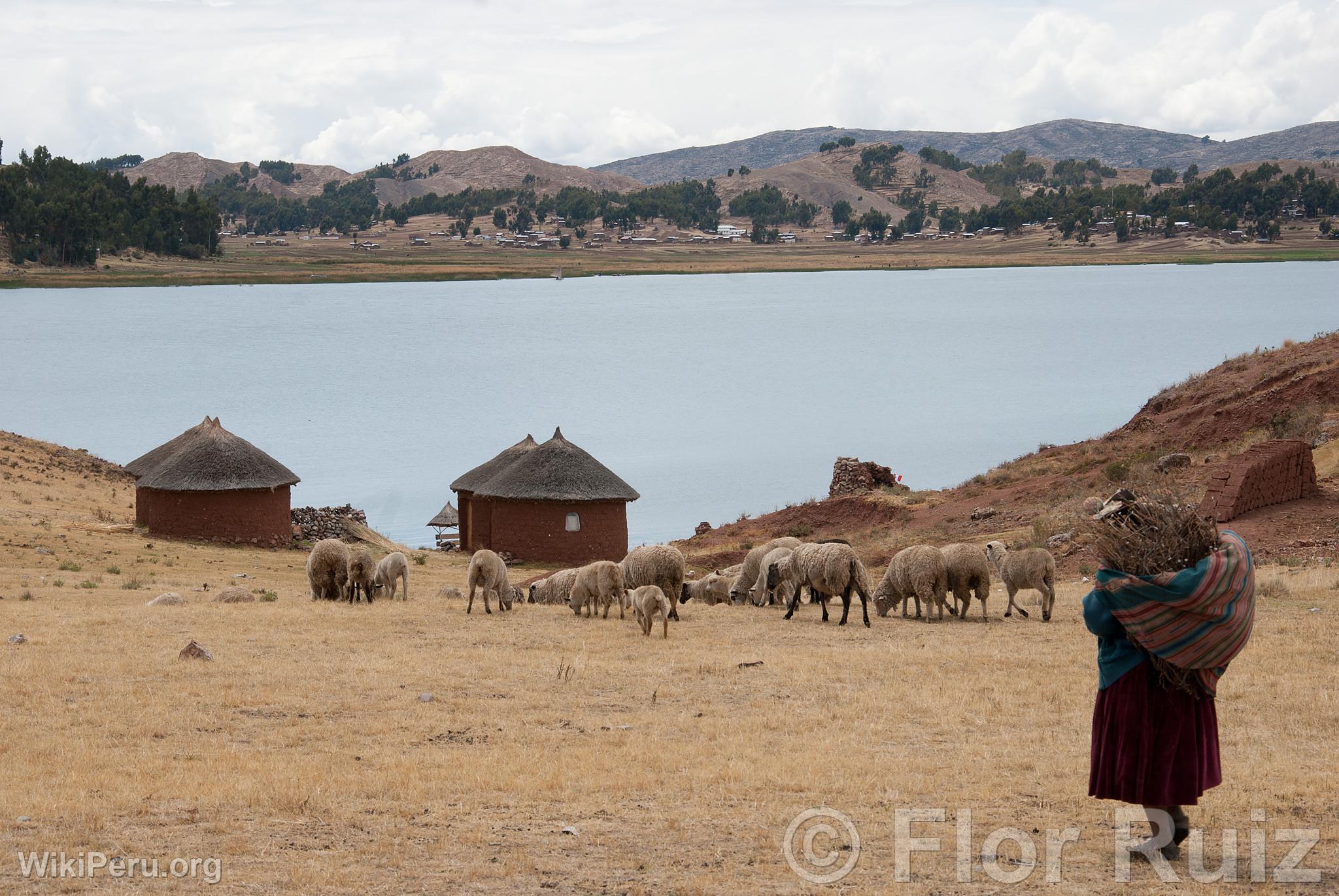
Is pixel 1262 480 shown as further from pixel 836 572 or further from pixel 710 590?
pixel 836 572

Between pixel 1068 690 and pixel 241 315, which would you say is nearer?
pixel 1068 690

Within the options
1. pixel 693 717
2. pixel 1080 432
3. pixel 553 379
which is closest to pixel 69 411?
pixel 553 379

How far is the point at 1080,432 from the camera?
68625mm

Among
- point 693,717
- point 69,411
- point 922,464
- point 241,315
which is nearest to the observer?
point 693,717

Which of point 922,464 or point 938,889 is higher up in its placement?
point 938,889

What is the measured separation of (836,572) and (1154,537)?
10874 millimetres

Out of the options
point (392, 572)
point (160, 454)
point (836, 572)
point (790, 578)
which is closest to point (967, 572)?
point (836, 572)

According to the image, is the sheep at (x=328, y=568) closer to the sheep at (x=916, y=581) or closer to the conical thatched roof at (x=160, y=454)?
the sheep at (x=916, y=581)

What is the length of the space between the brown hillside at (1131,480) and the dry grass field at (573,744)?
7.11 m

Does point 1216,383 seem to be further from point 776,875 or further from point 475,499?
point 776,875

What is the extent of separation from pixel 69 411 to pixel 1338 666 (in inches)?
3220

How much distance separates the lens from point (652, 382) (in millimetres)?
98750

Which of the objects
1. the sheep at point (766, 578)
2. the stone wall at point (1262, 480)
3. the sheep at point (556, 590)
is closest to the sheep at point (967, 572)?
the sheep at point (766, 578)

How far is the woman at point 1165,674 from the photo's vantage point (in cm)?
777
